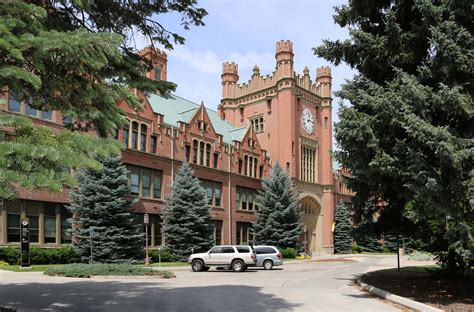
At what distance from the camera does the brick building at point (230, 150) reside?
34875 millimetres

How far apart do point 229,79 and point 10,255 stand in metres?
41.9

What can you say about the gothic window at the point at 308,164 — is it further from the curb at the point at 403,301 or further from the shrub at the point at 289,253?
the curb at the point at 403,301

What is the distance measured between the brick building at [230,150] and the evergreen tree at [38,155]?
76.4 feet

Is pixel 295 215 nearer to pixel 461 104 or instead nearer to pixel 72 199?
pixel 72 199

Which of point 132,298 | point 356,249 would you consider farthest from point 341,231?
point 132,298

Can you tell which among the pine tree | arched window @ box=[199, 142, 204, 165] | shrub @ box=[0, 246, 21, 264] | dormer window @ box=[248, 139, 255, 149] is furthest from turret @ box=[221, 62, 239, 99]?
shrub @ box=[0, 246, 21, 264]

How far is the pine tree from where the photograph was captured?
33000mm

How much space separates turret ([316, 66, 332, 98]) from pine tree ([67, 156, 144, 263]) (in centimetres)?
4035

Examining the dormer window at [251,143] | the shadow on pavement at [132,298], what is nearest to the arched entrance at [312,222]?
the dormer window at [251,143]

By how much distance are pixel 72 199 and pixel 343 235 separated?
42609mm

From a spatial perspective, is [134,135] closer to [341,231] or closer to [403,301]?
[403,301]

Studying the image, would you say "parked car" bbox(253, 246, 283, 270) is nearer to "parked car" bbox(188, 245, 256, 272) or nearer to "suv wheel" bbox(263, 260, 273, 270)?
"suv wheel" bbox(263, 260, 273, 270)

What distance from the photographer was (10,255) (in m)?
30.0

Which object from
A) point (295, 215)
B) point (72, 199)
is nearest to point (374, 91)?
point (72, 199)
